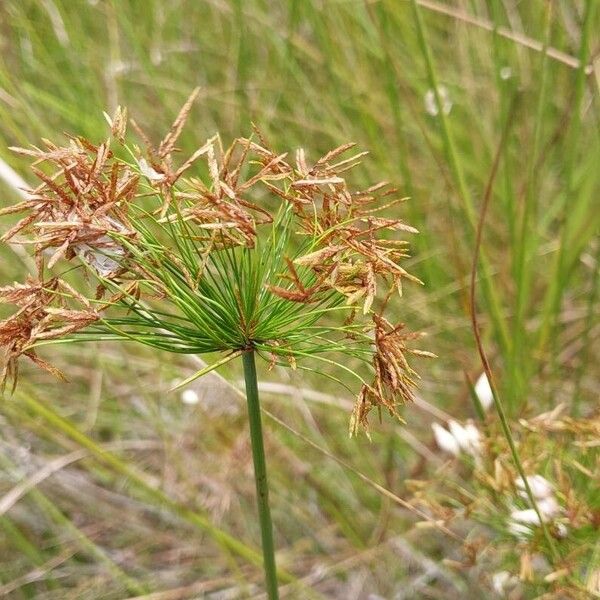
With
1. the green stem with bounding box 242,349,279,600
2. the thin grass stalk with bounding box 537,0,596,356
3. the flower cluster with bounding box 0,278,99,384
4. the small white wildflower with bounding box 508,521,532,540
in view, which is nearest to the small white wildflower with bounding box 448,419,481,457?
the small white wildflower with bounding box 508,521,532,540

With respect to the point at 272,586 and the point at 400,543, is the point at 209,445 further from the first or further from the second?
the point at 272,586

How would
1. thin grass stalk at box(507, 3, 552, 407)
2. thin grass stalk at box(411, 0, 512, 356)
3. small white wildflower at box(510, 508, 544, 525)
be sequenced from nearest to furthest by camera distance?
small white wildflower at box(510, 508, 544, 525) < thin grass stalk at box(411, 0, 512, 356) < thin grass stalk at box(507, 3, 552, 407)

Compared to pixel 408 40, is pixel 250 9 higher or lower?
higher

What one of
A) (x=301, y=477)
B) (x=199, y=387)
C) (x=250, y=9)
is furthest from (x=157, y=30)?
(x=301, y=477)

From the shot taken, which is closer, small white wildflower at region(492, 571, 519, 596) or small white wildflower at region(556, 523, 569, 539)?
small white wildflower at region(556, 523, 569, 539)

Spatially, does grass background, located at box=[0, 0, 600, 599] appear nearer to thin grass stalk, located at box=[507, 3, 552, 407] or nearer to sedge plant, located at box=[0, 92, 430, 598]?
thin grass stalk, located at box=[507, 3, 552, 407]

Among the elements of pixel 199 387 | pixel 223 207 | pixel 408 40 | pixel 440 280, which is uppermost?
pixel 408 40

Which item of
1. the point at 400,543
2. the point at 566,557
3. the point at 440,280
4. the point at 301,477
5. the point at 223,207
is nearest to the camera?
the point at 223,207
